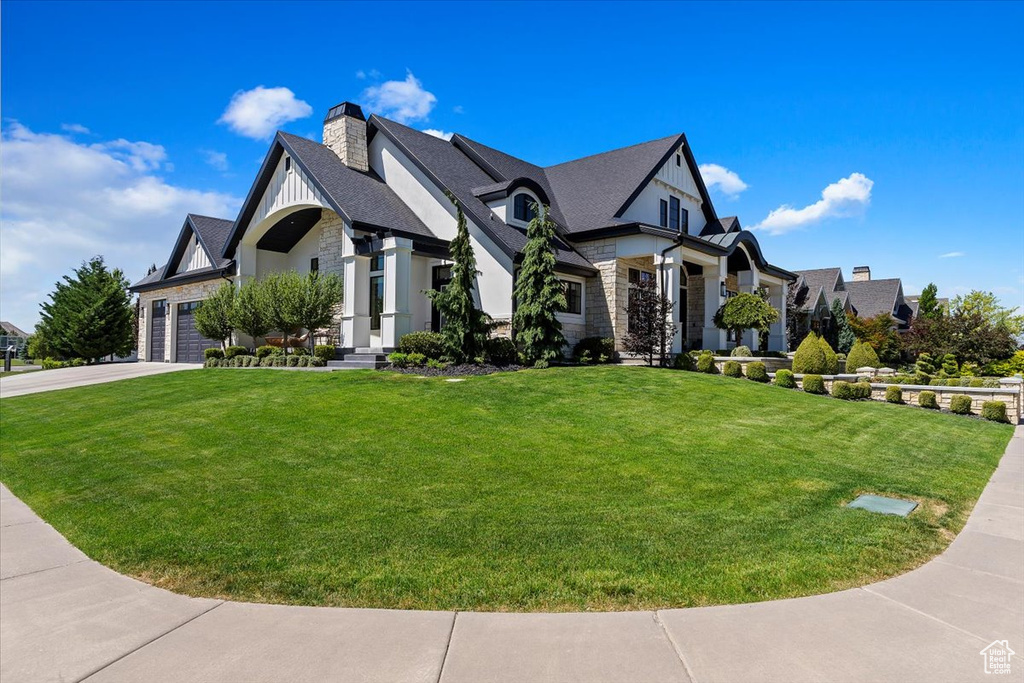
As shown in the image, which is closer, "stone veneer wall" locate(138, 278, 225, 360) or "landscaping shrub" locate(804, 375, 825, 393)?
"landscaping shrub" locate(804, 375, 825, 393)

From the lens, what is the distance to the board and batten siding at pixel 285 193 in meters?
20.6

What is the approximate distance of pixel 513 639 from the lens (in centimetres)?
333

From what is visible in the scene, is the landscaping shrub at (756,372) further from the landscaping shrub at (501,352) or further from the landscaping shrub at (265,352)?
the landscaping shrub at (265,352)

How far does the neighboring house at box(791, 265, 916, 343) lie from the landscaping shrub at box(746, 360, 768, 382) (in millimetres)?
15948

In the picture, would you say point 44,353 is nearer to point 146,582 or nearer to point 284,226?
point 284,226

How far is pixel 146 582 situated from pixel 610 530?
12.1 feet

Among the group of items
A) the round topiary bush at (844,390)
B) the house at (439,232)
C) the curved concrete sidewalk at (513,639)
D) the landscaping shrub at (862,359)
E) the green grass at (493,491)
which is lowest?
the curved concrete sidewalk at (513,639)

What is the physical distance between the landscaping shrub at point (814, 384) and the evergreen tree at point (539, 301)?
23.2 ft

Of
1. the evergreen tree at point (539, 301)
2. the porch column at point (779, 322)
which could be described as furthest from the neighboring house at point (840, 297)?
the evergreen tree at point (539, 301)

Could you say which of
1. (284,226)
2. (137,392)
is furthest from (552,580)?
(284,226)

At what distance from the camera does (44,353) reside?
3234 centimetres

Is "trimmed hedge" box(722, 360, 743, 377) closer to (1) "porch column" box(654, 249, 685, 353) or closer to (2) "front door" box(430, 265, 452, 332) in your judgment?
(1) "porch column" box(654, 249, 685, 353)

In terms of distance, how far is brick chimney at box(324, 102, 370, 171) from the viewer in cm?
2231

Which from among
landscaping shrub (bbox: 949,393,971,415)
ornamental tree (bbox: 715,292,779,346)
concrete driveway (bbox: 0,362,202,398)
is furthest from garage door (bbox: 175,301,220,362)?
landscaping shrub (bbox: 949,393,971,415)
